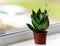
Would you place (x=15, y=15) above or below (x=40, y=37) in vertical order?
above

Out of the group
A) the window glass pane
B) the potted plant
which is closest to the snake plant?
the potted plant

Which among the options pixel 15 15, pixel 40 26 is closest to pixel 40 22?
pixel 40 26

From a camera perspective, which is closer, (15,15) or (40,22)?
(40,22)

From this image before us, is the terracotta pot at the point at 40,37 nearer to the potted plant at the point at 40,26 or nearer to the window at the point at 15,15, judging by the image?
the potted plant at the point at 40,26

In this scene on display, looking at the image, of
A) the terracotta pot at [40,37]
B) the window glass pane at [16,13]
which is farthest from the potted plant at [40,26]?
the window glass pane at [16,13]

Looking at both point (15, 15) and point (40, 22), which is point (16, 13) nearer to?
point (15, 15)

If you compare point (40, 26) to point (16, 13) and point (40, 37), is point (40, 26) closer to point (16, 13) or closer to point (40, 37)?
point (40, 37)

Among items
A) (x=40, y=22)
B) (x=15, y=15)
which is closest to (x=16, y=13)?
(x=15, y=15)

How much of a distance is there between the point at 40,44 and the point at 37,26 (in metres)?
0.15

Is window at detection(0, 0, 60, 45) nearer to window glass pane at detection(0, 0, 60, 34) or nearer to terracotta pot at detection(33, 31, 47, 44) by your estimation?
window glass pane at detection(0, 0, 60, 34)

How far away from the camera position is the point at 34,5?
182cm

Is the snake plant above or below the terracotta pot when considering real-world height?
above

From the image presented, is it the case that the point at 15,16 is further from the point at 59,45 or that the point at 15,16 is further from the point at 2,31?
the point at 59,45

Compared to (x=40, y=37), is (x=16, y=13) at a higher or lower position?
higher
